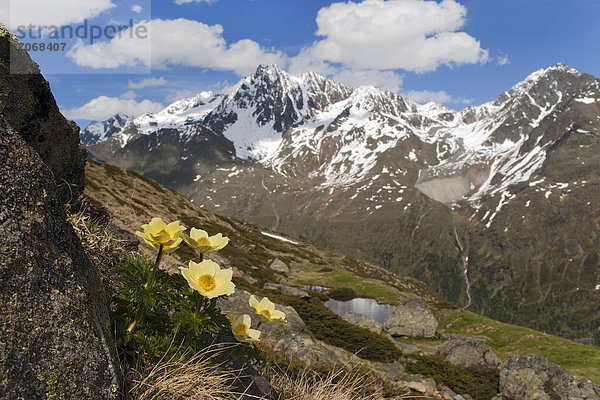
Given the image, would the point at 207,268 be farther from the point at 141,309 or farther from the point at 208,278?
the point at 141,309

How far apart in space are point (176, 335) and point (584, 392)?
69.8ft

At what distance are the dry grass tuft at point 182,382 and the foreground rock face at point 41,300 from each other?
0.51 meters

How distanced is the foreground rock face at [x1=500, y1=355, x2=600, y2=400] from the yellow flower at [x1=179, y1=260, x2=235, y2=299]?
801 inches

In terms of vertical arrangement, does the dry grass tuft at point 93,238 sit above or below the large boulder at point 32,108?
below

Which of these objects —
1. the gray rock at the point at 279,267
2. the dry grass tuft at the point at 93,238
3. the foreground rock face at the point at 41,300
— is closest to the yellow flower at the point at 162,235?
the foreground rock face at the point at 41,300

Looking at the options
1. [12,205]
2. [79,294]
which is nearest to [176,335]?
[79,294]

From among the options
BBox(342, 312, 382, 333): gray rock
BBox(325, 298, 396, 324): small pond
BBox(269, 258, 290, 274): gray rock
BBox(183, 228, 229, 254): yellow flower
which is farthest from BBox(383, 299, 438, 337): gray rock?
BBox(183, 228, 229, 254): yellow flower

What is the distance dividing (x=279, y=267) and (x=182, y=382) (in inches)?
1977

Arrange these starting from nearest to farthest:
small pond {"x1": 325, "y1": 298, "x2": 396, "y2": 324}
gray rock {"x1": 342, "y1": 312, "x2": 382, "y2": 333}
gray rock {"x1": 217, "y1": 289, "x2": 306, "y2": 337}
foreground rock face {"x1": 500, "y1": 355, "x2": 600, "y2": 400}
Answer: gray rock {"x1": 217, "y1": 289, "x2": 306, "y2": 337} < foreground rock face {"x1": 500, "y1": 355, "x2": 600, "y2": 400} < gray rock {"x1": 342, "y1": 312, "x2": 382, "y2": 333} < small pond {"x1": 325, "y1": 298, "x2": 396, "y2": 324}

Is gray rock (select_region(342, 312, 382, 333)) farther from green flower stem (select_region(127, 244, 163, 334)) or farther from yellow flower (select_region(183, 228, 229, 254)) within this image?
green flower stem (select_region(127, 244, 163, 334))

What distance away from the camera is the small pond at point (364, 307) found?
38.6 m

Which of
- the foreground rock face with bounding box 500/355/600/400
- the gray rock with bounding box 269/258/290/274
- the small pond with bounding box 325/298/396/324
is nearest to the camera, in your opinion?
the foreground rock face with bounding box 500/355/600/400

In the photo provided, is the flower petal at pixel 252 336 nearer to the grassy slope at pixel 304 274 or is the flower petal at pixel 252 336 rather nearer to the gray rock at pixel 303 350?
the gray rock at pixel 303 350

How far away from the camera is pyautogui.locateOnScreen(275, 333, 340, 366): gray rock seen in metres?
11.8
